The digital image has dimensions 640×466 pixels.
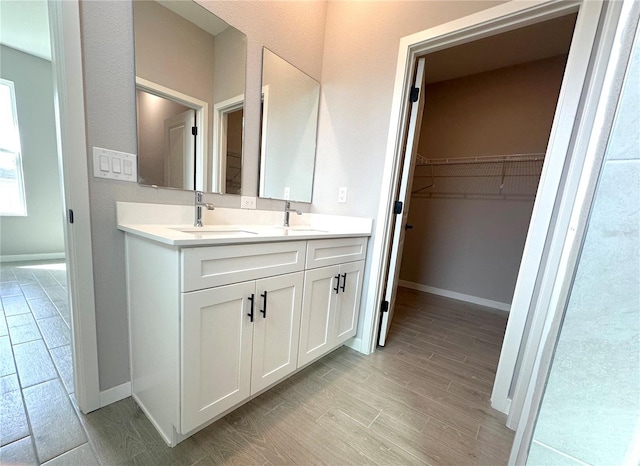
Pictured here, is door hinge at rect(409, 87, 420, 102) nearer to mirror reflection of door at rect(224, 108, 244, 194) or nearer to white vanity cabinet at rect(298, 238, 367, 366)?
white vanity cabinet at rect(298, 238, 367, 366)

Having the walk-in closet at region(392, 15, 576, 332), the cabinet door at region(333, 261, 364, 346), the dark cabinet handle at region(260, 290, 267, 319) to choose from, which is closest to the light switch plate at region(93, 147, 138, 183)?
the dark cabinet handle at region(260, 290, 267, 319)

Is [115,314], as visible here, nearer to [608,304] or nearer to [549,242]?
[608,304]

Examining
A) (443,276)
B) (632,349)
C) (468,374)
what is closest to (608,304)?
(632,349)

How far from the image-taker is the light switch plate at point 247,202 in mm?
1696

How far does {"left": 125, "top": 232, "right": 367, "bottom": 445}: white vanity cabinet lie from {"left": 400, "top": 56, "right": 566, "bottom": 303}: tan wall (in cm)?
249

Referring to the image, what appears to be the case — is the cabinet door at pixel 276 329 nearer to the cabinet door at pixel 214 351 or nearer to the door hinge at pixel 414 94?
the cabinet door at pixel 214 351

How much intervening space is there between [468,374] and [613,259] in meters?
1.81

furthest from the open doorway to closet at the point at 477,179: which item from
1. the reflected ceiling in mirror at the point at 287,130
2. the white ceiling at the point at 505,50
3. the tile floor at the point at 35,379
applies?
the tile floor at the point at 35,379

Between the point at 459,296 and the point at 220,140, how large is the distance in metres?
3.32

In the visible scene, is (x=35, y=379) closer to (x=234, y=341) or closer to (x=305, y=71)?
(x=234, y=341)

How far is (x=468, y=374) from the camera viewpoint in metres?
1.75

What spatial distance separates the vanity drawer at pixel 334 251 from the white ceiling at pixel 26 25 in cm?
300

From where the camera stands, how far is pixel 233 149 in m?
1.62

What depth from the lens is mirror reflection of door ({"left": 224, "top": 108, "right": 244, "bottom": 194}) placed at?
1593mm
